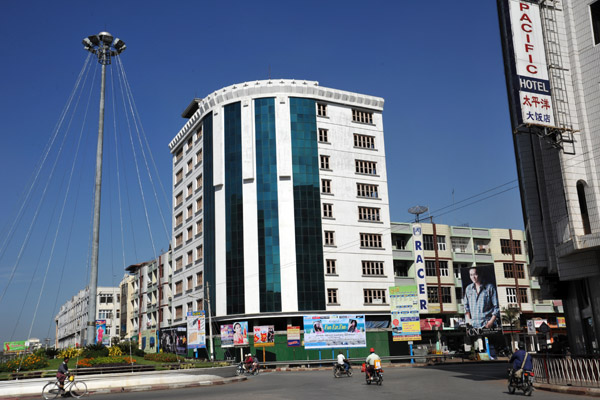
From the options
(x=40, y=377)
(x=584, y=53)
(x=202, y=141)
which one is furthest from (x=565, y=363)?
(x=202, y=141)

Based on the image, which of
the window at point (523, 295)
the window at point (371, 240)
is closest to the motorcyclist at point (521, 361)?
the window at point (371, 240)

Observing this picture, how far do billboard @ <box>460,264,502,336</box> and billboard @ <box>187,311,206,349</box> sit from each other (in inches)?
1040

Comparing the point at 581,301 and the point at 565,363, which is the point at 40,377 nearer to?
the point at 565,363

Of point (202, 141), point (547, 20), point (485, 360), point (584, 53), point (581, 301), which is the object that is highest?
point (202, 141)

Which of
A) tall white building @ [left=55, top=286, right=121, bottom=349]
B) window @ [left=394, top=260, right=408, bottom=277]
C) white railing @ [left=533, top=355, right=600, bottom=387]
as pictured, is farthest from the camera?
tall white building @ [left=55, top=286, right=121, bottom=349]

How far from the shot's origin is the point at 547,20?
88.8ft

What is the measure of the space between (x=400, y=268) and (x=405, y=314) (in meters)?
23.2

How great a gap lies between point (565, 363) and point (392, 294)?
93.3ft

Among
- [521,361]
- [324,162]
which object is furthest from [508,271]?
[521,361]

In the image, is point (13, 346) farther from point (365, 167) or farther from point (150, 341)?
point (365, 167)

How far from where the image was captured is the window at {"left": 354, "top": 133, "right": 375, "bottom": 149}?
69.9 metres

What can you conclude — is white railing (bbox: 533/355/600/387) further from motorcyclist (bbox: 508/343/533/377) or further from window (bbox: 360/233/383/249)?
window (bbox: 360/233/383/249)

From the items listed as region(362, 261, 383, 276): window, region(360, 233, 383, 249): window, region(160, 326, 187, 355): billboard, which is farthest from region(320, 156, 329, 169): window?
region(160, 326, 187, 355): billboard

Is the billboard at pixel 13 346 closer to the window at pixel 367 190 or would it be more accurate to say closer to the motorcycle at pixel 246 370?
the motorcycle at pixel 246 370
